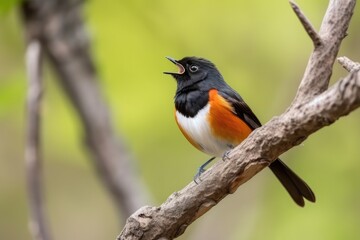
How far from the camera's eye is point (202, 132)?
12.2ft

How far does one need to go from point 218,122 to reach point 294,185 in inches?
20.8

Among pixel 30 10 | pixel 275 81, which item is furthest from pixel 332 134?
pixel 30 10

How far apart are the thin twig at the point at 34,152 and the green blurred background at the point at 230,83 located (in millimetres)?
131

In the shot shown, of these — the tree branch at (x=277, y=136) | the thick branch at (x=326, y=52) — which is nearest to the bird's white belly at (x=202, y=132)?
the tree branch at (x=277, y=136)

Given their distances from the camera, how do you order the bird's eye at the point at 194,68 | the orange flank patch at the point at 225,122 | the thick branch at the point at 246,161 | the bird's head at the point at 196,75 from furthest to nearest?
the bird's eye at the point at 194,68, the bird's head at the point at 196,75, the orange flank patch at the point at 225,122, the thick branch at the point at 246,161

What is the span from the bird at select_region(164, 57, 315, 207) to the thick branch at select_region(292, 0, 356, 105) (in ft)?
3.46

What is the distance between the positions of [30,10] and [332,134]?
9.09ft

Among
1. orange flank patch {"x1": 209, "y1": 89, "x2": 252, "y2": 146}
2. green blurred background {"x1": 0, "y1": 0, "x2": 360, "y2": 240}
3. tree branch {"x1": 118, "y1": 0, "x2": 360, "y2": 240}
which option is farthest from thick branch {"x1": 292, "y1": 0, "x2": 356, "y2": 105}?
green blurred background {"x1": 0, "y1": 0, "x2": 360, "y2": 240}

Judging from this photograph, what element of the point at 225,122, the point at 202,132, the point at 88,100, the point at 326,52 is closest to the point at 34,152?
the point at 88,100

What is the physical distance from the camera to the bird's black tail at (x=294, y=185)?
3617 mm

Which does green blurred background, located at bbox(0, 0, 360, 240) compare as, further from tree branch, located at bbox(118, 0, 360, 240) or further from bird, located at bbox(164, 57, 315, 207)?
tree branch, located at bbox(118, 0, 360, 240)

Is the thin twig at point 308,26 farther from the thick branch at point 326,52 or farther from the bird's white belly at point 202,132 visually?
the bird's white belly at point 202,132

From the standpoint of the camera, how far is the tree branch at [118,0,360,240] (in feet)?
8.04

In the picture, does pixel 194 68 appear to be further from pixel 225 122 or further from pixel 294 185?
pixel 294 185
